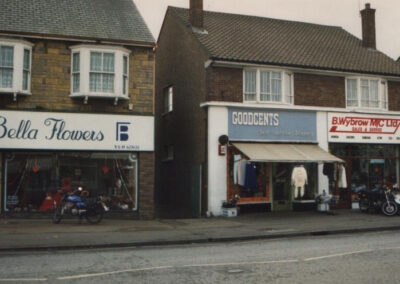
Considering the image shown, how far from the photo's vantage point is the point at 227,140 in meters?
20.9

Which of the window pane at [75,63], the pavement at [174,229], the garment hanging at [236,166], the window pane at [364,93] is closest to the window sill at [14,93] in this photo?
the window pane at [75,63]

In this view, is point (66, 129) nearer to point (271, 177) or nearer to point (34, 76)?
point (34, 76)

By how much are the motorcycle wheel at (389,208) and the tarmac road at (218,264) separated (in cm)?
755

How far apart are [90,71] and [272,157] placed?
25.4 ft

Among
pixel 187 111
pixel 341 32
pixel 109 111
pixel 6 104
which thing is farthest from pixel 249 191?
pixel 341 32

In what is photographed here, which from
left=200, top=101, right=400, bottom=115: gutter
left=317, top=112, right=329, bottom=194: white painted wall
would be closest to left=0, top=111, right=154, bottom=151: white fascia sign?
left=200, top=101, right=400, bottom=115: gutter

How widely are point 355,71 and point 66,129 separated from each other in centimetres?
1356

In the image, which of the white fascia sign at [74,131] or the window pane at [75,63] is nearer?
the white fascia sign at [74,131]

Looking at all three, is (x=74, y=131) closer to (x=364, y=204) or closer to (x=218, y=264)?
(x=218, y=264)

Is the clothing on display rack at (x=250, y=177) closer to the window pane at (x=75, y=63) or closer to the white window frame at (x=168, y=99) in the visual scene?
the white window frame at (x=168, y=99)

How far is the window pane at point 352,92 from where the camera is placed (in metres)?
24.2

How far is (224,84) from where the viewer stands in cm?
2156

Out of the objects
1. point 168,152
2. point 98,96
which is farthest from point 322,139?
point 98,96

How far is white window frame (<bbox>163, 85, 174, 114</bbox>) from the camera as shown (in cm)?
2673
